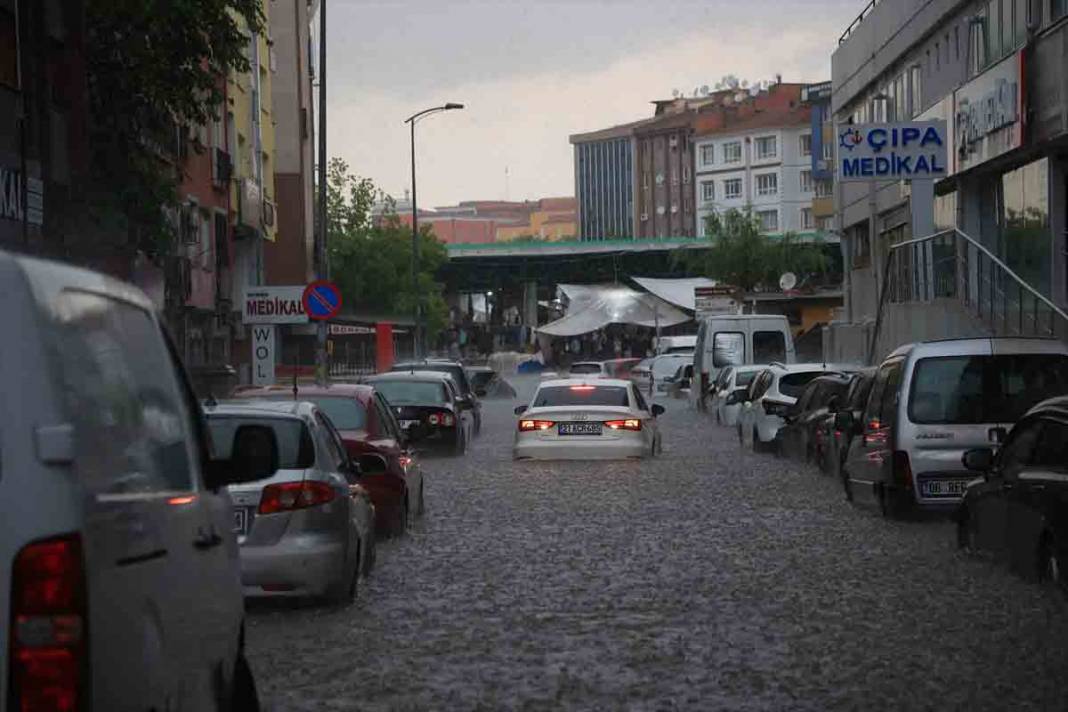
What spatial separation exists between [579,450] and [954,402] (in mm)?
10221

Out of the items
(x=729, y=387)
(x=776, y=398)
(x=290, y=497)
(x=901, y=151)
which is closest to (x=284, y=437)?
(x=290, y=497)

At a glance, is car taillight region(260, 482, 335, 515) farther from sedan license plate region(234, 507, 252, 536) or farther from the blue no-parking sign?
the blue no-parking sign

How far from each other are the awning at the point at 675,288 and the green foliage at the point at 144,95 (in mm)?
77129

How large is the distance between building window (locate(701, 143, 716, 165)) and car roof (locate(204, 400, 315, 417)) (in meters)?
167

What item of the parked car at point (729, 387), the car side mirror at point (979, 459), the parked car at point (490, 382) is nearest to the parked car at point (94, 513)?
the car side mirror at point (979, 459)

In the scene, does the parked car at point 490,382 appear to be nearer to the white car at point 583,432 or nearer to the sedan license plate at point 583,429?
the white car at point 583,432

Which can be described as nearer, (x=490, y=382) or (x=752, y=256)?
(x=490, y=382)

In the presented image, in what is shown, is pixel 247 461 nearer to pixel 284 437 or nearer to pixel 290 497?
pixel 290 497

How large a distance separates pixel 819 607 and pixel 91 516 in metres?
9.00

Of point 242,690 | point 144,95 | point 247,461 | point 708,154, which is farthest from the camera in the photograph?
point 708,154

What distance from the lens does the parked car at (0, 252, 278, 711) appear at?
14.0 feet

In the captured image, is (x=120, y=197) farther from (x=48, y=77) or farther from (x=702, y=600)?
(x=702, y=600)

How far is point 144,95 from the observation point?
29172 millimetres

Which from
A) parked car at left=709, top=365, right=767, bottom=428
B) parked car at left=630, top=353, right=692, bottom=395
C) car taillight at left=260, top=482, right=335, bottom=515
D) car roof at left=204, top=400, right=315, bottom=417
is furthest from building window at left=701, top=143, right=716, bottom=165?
car taillight at left=260, top=482, right=335, bottom=515
